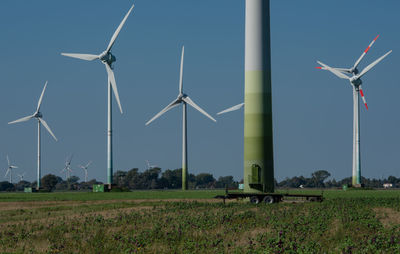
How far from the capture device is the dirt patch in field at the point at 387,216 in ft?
135

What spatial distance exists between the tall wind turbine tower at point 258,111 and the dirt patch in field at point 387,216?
1565cm

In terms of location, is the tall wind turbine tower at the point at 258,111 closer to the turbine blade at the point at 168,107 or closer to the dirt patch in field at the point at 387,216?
the dirt patch in field at the point at 387,216

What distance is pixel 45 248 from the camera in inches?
1313

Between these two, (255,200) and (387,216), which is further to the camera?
(255,200)

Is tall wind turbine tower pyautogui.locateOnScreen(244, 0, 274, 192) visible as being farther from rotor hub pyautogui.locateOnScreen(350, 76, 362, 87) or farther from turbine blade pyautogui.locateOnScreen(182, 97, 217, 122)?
rotor hub pyautogui.locateOnScreen(350, 76, 362, 87)

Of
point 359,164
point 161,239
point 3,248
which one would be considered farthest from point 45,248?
point 359,164

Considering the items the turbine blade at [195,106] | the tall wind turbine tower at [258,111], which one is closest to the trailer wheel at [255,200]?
the tall wind turbine tower at [258,111]

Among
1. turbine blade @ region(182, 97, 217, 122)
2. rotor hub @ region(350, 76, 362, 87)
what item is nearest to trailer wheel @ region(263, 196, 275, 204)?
turbine blade @ region(182, 97, 217, 122)

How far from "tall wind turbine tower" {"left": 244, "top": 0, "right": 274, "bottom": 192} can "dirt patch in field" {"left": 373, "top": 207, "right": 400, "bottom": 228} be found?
15648mm

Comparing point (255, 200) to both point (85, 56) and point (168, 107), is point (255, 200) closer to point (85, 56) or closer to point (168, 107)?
point (85, 56)

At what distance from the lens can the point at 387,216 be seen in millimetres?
44312

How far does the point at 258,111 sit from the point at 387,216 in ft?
73.7

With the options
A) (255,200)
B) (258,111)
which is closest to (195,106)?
(258,111)

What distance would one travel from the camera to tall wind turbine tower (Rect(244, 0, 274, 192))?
63.6 meters
